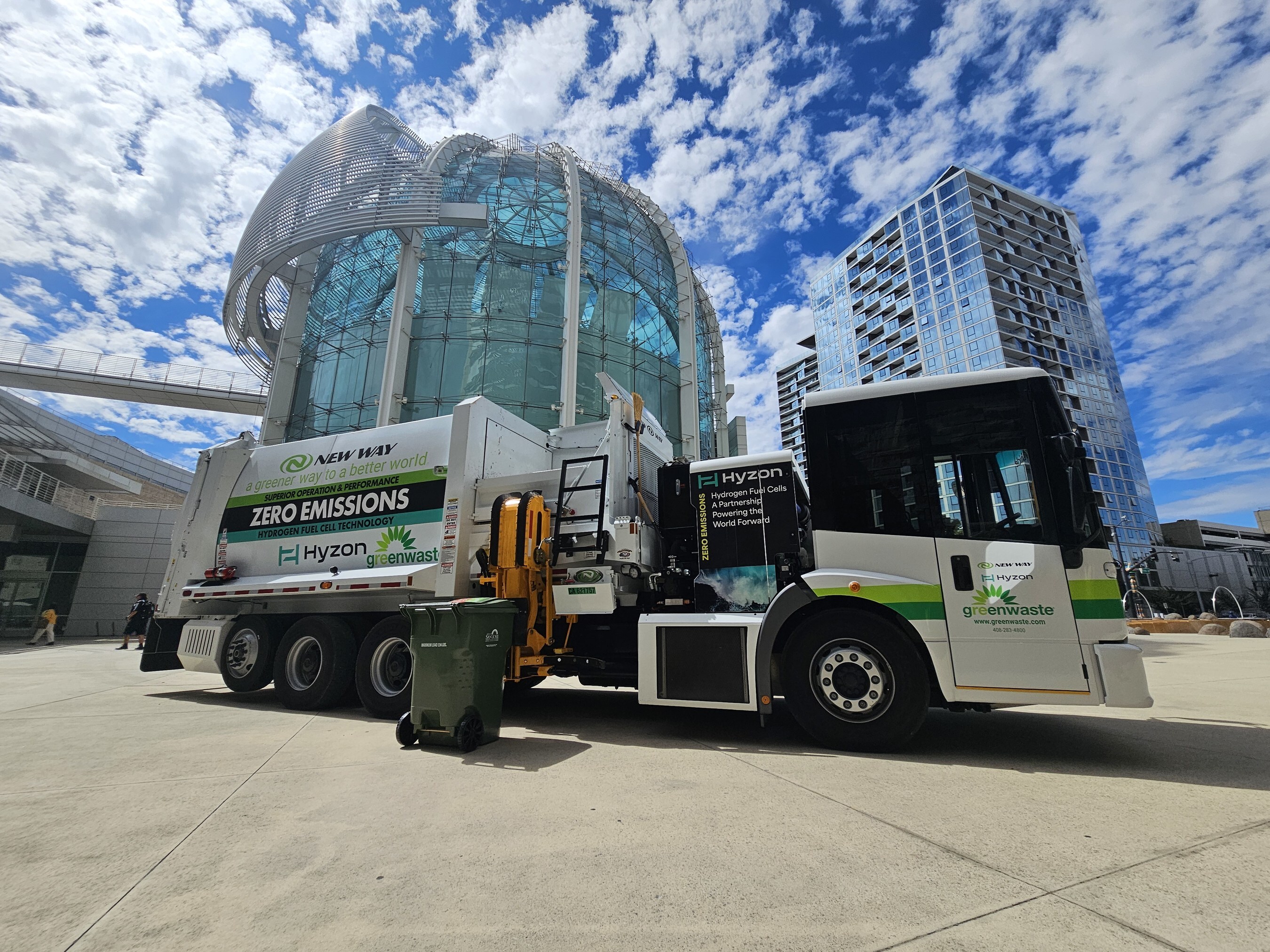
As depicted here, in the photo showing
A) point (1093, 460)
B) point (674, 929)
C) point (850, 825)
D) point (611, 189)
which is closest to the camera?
point (674, 929)

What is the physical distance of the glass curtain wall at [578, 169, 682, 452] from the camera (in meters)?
20.7

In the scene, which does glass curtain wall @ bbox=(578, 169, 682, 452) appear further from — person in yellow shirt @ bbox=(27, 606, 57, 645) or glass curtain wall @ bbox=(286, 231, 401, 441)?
person in yellow shirt @ bbox=(27, 606, 57, 645)

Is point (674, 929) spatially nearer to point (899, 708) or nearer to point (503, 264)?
point (899, 708)

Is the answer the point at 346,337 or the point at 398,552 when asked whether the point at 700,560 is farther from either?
the point at 346,337

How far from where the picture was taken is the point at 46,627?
71.4ft

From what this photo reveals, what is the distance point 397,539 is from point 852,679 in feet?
17.2

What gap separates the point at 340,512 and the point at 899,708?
264 inches

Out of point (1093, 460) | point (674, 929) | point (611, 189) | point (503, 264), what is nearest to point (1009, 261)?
point (1093, 460)

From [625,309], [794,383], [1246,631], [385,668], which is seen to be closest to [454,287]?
[625,309]

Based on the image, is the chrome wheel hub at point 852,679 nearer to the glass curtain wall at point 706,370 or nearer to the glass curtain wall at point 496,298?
the glass curtain wall at point 496,298

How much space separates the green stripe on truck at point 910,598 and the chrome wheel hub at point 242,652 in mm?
7642

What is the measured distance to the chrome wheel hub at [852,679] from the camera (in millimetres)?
4742

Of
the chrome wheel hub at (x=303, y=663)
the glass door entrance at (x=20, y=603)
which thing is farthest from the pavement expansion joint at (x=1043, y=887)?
the glass door entrance at (x=20, y=603)

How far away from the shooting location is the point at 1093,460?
6756 cm
